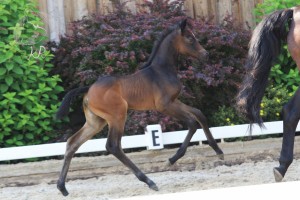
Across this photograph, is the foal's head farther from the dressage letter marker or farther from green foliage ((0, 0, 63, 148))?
green foliage ((0, 0, 63, 148))

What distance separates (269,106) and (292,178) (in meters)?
1.85

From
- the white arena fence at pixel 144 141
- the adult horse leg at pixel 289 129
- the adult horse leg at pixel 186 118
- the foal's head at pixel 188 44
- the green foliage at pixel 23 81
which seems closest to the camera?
the adult horse leg at pixel 289 129

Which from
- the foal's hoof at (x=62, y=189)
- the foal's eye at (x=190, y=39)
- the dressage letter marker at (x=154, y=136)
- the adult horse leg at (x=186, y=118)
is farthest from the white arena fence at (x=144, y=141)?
the foal's eye at (x=190, y=39)

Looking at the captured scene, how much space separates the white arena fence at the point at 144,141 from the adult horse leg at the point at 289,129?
3.71ft

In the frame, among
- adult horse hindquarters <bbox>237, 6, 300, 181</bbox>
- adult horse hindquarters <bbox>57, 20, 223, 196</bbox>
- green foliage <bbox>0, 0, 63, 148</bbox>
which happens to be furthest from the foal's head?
green foliage <bbox>0, 0, 63, 148</bbox>

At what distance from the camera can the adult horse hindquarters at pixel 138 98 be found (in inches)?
233

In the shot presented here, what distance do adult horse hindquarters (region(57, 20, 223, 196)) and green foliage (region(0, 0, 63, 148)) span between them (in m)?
1.46

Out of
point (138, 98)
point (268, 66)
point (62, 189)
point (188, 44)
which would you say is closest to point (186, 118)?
point (138, 98)

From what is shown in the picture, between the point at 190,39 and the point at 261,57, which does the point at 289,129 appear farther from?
the point at 190,39

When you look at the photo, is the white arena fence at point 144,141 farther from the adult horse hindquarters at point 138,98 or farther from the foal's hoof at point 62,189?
the foal's hoof at point 62,189

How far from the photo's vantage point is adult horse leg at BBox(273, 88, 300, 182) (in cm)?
555

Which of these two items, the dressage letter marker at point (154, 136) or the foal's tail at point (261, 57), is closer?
the foal's tail at point (261, 57)

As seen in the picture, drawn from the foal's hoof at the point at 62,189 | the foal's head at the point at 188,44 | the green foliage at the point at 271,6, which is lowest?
the foal's hoof at the point at 62,189

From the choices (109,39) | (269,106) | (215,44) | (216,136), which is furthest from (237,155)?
(109,39)
